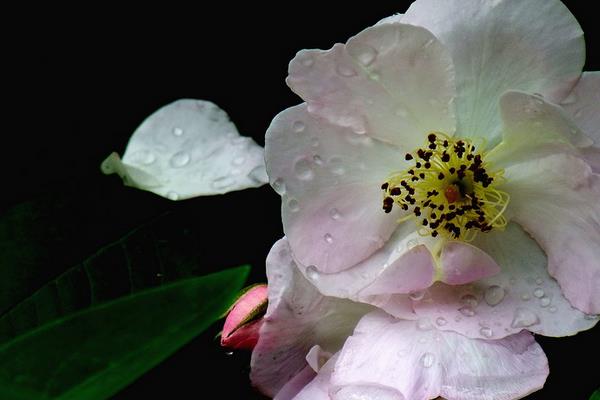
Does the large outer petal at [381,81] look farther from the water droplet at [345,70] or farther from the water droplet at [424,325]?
the water droplet at [424,325]

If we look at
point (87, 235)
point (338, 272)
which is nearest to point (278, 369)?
point (338, 272)

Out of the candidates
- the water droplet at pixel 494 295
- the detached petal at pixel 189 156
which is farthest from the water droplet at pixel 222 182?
the water droplet at pixel 494 295

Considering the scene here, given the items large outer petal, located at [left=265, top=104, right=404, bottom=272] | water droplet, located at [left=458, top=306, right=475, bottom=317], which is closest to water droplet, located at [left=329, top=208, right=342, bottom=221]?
large outer petal, located at [left=265, top=104, right=404, bottom=272]

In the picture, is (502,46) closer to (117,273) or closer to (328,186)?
(328,186)

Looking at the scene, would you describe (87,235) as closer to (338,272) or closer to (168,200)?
(168,200)

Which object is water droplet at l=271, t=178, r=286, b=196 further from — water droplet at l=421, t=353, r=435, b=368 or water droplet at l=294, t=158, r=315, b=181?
water droplet at l=421, t=353, r=435, b=368

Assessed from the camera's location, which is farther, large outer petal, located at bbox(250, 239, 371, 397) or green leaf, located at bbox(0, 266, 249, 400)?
large outer petal, located at bbox(250, 239, 371, 397)
